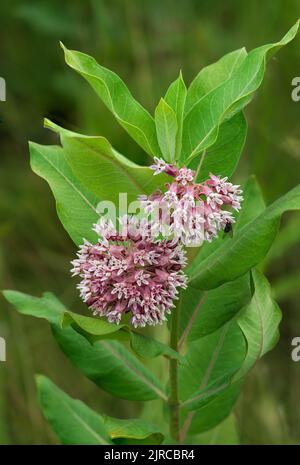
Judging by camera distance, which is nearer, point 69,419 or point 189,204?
point 189,204

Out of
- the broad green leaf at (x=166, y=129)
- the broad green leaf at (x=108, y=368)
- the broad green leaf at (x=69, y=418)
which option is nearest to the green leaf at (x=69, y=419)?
the broad green leaf at (x=69, y=418)

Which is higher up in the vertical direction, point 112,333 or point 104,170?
point 104,170

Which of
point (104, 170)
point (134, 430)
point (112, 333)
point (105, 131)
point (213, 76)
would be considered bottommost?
point (134, 430)

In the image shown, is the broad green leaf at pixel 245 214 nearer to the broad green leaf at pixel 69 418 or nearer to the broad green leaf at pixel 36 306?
the broad green leaf at pixel 36 306

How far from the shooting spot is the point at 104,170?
4.24ft

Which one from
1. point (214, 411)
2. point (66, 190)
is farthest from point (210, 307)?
point (66, 190)

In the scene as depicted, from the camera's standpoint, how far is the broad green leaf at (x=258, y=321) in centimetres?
134

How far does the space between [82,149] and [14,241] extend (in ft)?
6.04

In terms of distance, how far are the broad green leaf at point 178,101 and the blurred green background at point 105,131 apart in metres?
1.07

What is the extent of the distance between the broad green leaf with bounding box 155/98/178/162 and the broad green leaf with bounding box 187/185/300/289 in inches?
7.1

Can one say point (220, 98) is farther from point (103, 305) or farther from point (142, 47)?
point (142, 47)

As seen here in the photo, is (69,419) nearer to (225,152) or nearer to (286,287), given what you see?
(225,152)

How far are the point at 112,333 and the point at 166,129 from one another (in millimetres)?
350

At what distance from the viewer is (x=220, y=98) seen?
1281mm
